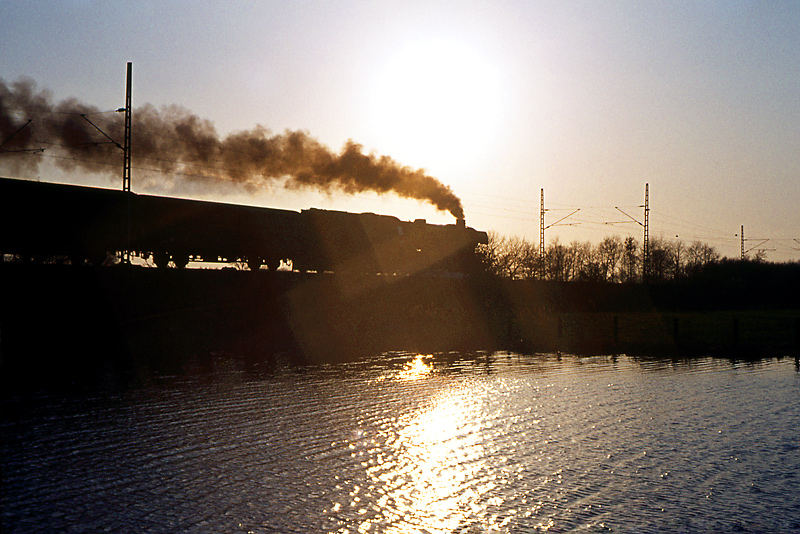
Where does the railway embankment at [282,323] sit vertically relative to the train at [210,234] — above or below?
below

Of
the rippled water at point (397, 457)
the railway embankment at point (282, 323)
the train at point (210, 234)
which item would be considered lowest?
the rippled water at point (397, 457)

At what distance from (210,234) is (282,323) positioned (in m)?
5.56

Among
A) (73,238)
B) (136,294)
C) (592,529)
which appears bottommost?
(592,529)

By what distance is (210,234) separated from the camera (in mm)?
35812

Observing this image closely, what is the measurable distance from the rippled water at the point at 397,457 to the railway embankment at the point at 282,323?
6301 millimetres

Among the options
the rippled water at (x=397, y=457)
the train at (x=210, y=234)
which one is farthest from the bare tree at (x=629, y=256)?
the rippled water at (x=397, y=457)

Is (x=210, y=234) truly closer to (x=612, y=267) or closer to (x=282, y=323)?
(x=282, y=323)

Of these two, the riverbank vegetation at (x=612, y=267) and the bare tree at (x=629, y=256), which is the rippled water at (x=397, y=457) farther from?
the bare tree at (x=629, y=256)

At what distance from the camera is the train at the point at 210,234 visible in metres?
29.2

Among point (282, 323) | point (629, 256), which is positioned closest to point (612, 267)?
point (629, 256)

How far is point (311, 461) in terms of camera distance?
9438 millimetres

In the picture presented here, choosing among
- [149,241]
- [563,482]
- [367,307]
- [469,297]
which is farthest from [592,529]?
[469,297]

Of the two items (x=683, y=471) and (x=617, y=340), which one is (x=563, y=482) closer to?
(x=683, y=471)

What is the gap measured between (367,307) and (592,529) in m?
33.8
